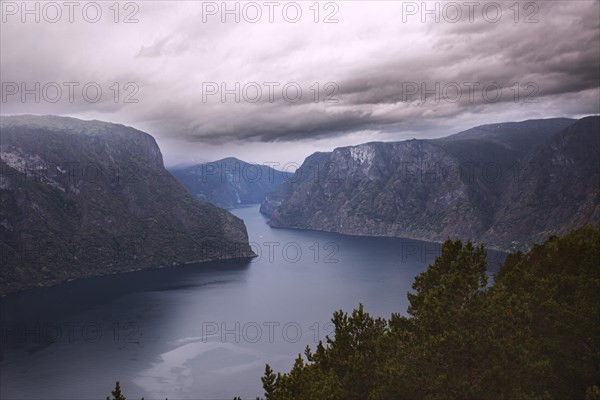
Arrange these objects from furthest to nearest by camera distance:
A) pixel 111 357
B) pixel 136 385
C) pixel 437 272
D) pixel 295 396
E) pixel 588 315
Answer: pixel 111 357
pixel 136 385
pixel 437 272
pixel 295 396
pixel 588 315

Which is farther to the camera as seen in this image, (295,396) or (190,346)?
(190,346)

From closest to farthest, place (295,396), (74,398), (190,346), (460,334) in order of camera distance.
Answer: (460,334)
(295,396)
(74,398)
(190,346)

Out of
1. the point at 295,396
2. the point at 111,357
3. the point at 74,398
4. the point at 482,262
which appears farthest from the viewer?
the point at 111,357

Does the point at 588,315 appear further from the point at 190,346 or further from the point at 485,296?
the point at 190,346

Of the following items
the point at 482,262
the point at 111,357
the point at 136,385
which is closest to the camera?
the point at 482,262

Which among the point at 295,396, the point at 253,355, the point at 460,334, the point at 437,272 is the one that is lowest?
the point at 253,355

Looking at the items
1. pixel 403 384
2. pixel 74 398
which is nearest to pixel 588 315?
pixel 403 384

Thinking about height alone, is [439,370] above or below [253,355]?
above

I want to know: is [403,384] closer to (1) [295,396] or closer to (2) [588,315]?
(1) [295,396]

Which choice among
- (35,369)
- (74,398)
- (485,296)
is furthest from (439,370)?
(35,369)
